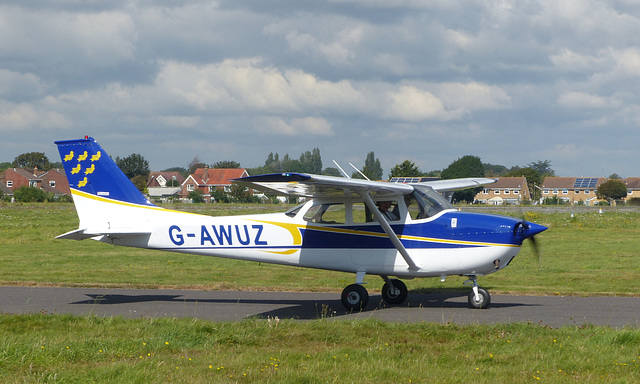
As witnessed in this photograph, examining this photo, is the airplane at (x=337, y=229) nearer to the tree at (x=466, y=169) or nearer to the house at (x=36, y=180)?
the tree at (x=466, y=169)

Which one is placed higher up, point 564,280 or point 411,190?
point 411,190

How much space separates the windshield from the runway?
1720mm

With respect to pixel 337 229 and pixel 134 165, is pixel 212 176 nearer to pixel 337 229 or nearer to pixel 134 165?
pixel 134 165

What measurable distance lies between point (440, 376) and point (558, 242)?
23.4 m

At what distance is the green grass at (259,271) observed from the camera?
15695 mm

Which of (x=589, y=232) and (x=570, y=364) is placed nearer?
(x=570, y=364)

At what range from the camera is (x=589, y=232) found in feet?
113

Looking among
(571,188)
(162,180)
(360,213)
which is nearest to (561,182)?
(571,188)

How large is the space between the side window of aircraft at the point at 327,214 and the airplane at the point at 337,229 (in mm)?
19

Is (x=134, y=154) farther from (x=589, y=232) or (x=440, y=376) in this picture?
(x=440, y=376)

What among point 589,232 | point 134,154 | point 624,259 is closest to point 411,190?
point 624,259

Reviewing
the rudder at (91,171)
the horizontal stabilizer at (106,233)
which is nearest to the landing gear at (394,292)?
the horizontal stabilizer at (106,233)

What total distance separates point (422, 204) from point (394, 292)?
2.05m

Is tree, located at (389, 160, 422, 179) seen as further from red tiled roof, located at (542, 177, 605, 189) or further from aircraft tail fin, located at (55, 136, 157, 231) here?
aircraft tail fin, located at (55, 136, 157, 231)
